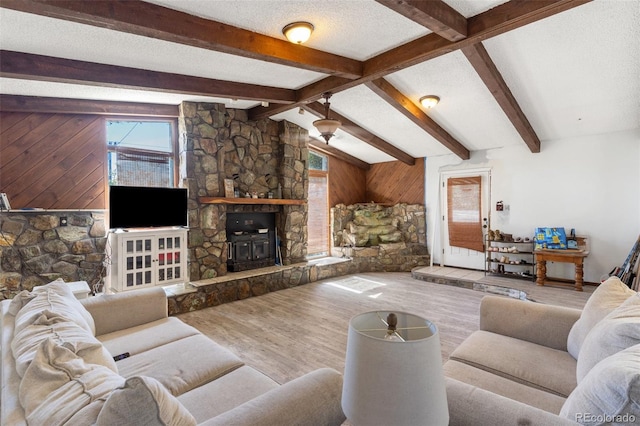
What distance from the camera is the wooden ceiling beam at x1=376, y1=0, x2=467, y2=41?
2279 millimetres

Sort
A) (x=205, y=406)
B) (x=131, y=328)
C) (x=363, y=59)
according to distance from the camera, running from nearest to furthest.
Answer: (x=205, y=406)
(x=131, y=328)
(x=363, y=59)

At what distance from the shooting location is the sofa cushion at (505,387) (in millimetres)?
1505

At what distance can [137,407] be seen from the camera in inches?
34.4

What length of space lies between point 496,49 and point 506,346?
9.97 feet

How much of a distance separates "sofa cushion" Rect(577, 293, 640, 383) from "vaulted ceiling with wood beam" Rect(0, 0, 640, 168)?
2.29 meters

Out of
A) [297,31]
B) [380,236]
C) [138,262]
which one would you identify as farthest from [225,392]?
[380,236]

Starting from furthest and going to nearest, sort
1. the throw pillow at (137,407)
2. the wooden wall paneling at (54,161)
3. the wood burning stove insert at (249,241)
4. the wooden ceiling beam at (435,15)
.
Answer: the wood burning stove insert at (249,241) → the wooden wall paneling at (54,161) → the wooden ceiling beam at (435,15) → the throw pillow at (137,407)

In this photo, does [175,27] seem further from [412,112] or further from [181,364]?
[412,112]

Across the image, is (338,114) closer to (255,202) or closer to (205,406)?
(255,202)

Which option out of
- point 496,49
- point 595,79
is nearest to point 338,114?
point 496,49

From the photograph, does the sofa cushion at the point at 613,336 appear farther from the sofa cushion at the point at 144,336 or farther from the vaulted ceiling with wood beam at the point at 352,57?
the sofa cushion at the point at 144,336

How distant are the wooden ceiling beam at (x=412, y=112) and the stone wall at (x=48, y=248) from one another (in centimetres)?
416

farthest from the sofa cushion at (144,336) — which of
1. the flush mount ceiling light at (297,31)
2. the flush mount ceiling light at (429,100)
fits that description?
the flush mount ceiling light at (429,100)

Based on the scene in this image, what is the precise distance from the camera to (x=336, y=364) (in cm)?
288
